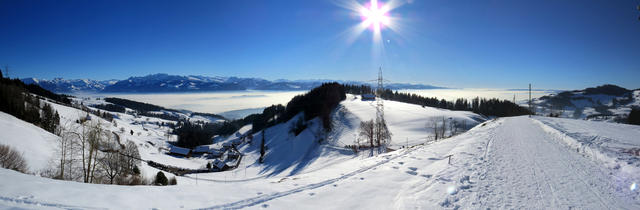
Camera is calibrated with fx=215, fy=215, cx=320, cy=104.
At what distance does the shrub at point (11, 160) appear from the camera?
1589 centimetres

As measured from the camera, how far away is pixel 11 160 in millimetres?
16547

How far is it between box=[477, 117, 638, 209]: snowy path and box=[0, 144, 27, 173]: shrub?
97.3 feet

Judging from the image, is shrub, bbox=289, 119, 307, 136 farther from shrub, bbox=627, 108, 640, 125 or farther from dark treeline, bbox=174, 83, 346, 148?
shrub, bbox=627, 108, 640, 125

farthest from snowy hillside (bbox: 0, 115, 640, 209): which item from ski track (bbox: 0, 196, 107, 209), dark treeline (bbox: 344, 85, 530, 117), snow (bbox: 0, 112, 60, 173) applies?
dark treeline (bbox: 344, 85, 530, 117)

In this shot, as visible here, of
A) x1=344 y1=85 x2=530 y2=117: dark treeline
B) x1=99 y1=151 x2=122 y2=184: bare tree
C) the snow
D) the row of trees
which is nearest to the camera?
the row of trees

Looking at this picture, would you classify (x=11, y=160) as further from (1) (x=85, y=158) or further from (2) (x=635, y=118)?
(2) (x=635, y=118)

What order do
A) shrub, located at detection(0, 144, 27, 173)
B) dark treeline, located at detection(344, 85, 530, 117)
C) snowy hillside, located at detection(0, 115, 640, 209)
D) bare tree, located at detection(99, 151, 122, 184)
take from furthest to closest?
dark treeline, located at detection(344, 85, 530, 117)
bare tree, located at detection(99, 151, 122, 184)
shrub, located at detection(0, 144, 27, 173)
snowy hillside, located at detection(0, 115, 640, 209)

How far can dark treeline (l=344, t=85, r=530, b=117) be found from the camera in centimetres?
11207

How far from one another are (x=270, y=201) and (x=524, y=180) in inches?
412

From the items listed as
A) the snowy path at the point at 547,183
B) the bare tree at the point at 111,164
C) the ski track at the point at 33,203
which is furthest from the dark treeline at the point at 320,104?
the ski track at the point at 33,203

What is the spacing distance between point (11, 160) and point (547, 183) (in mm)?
33882

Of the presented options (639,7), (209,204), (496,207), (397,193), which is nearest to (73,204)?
(209,204)

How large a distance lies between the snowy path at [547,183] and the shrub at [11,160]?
29.7 m

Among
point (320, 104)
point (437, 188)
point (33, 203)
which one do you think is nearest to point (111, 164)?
point (33, 203)
